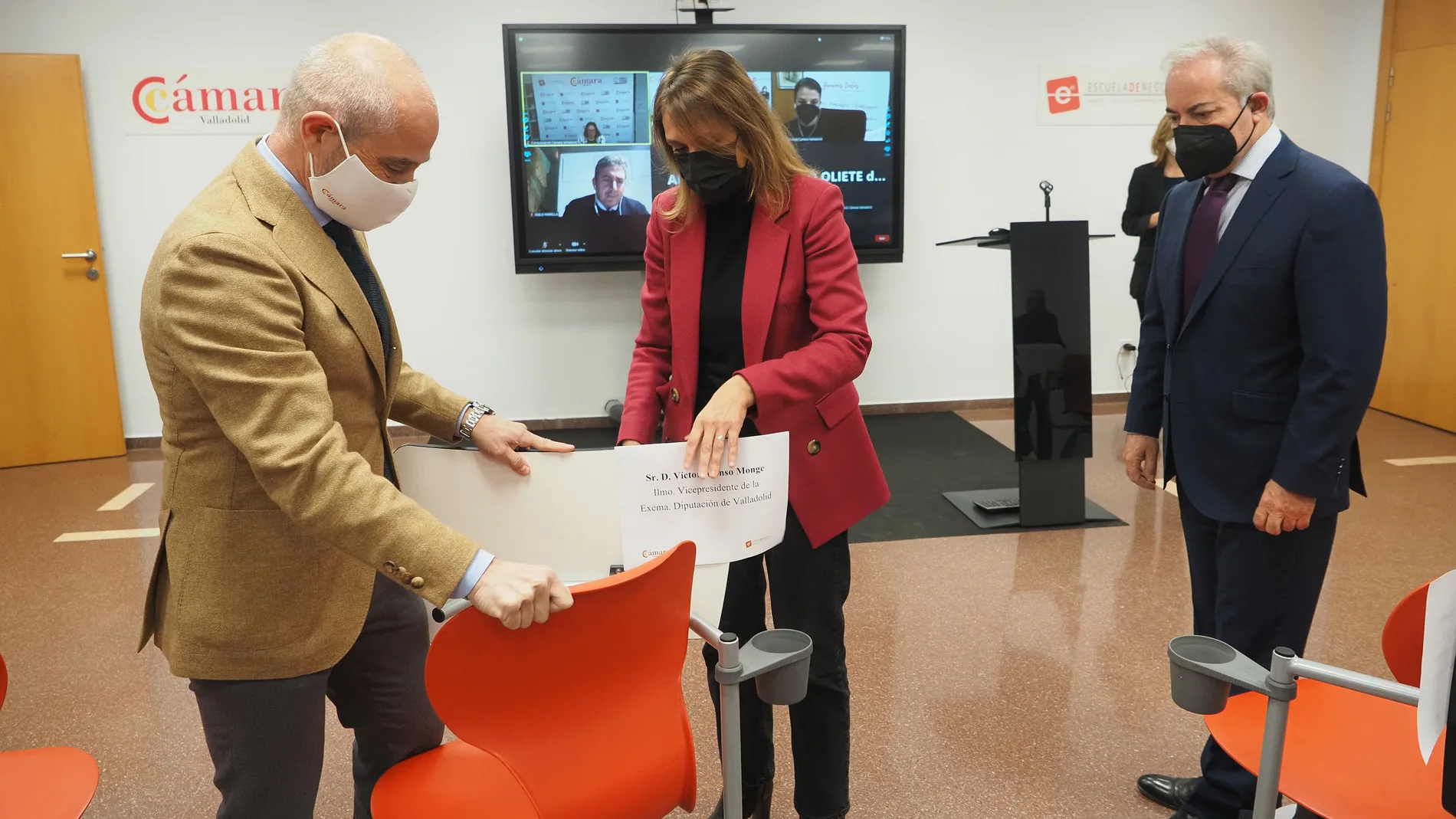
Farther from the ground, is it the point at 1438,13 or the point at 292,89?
the point at 1438,13

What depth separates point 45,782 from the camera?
148 cm

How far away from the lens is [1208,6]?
18.2ft

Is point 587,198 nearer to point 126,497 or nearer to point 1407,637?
point 126,497

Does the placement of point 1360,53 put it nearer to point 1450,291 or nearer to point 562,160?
point 1450,291

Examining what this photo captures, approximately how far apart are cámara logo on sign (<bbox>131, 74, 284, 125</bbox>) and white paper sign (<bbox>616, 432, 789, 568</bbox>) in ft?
14.7

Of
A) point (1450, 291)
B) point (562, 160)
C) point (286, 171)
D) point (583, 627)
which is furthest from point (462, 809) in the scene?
point (1450, 291)

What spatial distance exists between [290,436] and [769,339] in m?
0.81

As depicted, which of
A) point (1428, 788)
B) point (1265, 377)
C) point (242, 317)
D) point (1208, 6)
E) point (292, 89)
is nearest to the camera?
point (242, 317)

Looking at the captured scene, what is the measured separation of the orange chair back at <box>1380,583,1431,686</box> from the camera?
138 cm

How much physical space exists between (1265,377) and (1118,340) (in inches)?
170

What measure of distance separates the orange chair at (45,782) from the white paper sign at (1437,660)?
66.4 inches

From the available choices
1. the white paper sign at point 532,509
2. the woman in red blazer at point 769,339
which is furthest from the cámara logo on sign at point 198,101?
the white paper sign at point 532,509

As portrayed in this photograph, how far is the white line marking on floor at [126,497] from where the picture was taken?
170 inches

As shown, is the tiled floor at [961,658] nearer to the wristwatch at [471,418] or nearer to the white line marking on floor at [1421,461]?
the white line marking on floor at [1421,461]
